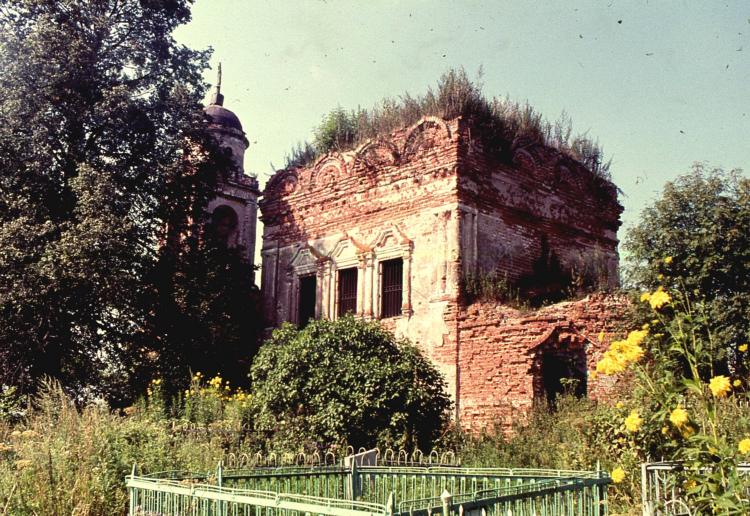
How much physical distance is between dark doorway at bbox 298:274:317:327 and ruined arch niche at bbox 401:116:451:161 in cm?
452

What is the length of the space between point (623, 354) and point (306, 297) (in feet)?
52.0

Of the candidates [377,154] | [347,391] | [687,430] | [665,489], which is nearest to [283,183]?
[377,154]

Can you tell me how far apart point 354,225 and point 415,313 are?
329cm

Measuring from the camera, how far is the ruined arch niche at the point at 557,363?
14625mm

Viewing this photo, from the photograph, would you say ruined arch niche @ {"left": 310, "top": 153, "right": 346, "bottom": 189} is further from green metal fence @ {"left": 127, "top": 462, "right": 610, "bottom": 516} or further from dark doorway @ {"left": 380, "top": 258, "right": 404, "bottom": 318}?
green metal fence @ {"left": 127, "top": 462, "right": 610, "bottom": 516}

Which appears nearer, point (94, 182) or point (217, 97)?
point (94, 182)

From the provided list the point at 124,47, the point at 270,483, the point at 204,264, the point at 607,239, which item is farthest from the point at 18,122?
the point at 607,239

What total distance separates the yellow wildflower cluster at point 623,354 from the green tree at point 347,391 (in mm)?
7526

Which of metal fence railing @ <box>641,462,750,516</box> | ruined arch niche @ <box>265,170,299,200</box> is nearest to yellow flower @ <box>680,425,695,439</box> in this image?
metal fence railing @ <box>641,462,750,516</box>

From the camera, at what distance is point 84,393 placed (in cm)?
1839

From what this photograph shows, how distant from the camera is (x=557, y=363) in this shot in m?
15.4

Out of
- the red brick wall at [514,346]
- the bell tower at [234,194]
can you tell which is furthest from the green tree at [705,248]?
the bell tower at [234,194]

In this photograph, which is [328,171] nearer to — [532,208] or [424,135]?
[424,135]

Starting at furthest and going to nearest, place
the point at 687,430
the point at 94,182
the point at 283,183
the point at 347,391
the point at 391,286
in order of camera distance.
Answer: the point at 283,183
the point at 391,286
the point at 94,182
the point at 347,391
the point at 687,430
